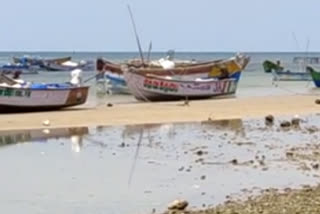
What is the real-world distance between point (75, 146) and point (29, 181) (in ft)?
16.2

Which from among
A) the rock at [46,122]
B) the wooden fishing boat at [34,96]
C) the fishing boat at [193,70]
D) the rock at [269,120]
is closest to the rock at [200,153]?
the rock at [269,120]

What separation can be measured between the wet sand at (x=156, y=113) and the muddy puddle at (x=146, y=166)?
2473mm

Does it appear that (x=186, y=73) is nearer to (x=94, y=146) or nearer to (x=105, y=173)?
(x=94, y=146)

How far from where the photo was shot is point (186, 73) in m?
39.7

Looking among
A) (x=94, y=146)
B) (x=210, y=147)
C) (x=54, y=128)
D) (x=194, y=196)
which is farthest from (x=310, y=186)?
(x=54, y=128)

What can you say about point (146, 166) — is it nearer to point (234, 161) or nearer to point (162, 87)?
point (234, 161)

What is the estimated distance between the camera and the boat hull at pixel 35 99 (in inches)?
1056

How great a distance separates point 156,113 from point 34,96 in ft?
13.0

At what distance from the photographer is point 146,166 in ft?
46.2

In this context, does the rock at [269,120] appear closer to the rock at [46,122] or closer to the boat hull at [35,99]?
the rock at [46,122]

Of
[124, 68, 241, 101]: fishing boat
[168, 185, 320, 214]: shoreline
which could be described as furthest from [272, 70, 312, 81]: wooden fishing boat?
[168, 185, 320, 214]: shoreline

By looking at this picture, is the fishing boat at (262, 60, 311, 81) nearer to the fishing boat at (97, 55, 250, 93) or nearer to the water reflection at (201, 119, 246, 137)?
the fishing boat at (97, 55, 250, 93)

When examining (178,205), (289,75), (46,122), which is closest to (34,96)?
(46,122)

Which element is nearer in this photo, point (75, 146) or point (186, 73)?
point (75, 146)
